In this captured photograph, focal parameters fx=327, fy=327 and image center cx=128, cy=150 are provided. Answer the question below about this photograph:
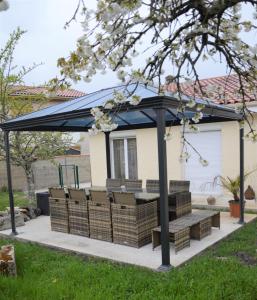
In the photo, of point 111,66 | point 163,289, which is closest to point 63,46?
point 111,66

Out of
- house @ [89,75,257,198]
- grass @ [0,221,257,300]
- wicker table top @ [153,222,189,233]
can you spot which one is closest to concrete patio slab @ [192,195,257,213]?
house @ [89,75,257,198]

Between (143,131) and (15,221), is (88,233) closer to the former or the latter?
(15,221)

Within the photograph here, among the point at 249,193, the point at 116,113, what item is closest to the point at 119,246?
the point at 116,113

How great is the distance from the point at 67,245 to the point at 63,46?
4.03m

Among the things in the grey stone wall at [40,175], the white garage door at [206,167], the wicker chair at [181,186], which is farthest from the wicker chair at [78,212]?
the grey stone wall at [40,175]

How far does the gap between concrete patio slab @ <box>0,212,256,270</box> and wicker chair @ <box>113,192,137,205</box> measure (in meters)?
0.81

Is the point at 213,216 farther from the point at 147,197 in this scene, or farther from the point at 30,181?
the point at 30,181

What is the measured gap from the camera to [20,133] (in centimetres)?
941

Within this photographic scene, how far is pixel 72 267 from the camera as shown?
5.03m

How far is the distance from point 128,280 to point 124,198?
1763mm

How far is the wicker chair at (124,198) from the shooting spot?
19.3 feet

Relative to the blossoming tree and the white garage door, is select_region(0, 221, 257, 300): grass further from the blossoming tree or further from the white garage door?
the white garage door

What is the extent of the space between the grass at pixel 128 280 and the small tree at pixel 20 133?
4.05 meters

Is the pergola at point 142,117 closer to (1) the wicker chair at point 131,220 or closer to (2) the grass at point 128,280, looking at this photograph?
(2) the grass at point 128,280
